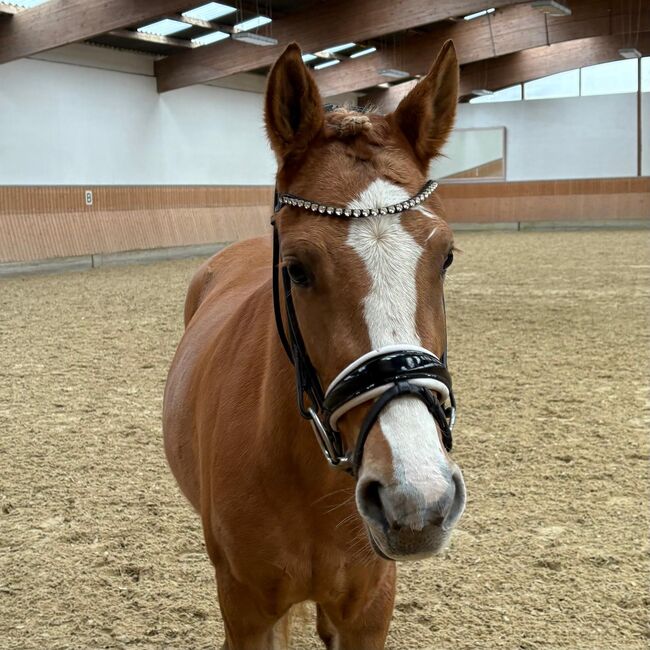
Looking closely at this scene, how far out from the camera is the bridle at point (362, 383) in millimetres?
1498

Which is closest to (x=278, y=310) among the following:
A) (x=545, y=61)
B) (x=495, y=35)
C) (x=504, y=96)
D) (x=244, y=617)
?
(x=244, y=617)

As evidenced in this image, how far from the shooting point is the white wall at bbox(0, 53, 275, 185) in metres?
16.0

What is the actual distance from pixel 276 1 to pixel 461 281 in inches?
378

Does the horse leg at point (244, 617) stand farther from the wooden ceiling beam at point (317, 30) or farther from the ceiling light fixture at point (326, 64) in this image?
the ceiling light fixture at point (326, 64)

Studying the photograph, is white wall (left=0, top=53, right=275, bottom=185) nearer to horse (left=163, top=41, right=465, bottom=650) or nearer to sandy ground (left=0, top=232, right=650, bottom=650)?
sandy ground (left=0, top=232, right=650, bottom=650)

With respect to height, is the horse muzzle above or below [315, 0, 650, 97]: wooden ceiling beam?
below

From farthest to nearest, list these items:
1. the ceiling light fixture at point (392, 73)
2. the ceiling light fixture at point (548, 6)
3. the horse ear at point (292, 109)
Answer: the ceiling light fixture at point (392, 73) → the ceiling light fixture at point (548, 6) → the horse ear at point (292, 109)

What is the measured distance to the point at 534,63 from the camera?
87.8 feet

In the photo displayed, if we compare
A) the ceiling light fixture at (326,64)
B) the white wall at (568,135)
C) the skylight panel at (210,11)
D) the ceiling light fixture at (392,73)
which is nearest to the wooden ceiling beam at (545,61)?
the white wall at (568,135)

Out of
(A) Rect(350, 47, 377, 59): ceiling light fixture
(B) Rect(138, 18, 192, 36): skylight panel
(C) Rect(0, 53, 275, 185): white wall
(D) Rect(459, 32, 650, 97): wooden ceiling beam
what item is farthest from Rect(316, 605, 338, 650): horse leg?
(D) Rect(459, 32, 650, 97): wooden ceiling beam

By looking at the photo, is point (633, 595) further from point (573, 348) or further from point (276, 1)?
point (276, 1)

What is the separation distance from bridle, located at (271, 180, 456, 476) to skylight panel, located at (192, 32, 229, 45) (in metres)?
19.7

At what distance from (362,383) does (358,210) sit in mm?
406

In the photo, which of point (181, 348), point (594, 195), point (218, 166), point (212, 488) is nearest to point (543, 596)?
point (212, 488)
